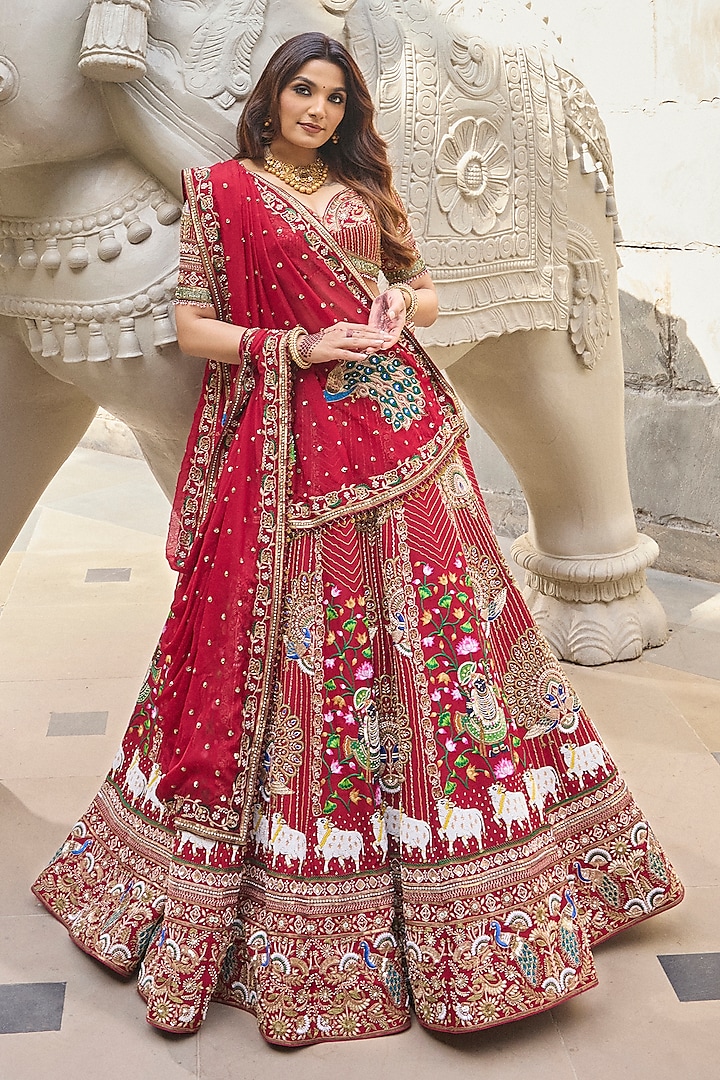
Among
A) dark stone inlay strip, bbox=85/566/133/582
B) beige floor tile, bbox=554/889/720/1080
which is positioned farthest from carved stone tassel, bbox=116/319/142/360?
dark stone inlay strip, bbox=85/566/133/582

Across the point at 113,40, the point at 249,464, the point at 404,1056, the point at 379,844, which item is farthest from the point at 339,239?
the point at 404,1056

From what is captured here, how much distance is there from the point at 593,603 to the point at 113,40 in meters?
1.82

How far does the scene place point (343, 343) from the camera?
6.06 ft

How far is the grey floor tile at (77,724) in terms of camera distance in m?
2.88

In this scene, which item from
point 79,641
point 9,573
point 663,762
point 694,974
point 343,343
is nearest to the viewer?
point 343,343

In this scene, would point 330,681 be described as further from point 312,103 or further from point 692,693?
point 692,693

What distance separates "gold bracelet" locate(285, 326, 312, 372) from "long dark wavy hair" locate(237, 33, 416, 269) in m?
0.23

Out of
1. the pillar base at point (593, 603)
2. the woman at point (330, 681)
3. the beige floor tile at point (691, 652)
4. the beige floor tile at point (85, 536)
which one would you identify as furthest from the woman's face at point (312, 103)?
the beige floor tile at point (85, 536)

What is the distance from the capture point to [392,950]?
192cm

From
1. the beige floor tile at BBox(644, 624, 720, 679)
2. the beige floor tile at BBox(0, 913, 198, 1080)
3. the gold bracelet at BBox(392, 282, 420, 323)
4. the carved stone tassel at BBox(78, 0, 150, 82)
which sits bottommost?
the beige floor tile at BBox(644, 624, 720, 679)

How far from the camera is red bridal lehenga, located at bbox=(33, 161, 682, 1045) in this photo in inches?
74.6

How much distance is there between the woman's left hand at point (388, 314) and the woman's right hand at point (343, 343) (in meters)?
0.04

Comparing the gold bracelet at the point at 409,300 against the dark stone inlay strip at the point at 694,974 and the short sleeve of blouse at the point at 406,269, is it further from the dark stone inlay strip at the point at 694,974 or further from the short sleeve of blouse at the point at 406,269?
the dark stone inlay strip at the point at 694,974

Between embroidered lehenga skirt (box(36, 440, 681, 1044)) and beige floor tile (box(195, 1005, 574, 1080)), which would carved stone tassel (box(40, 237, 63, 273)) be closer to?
embroidered lehenga skirt (box(36, 440, 681, 1044))
